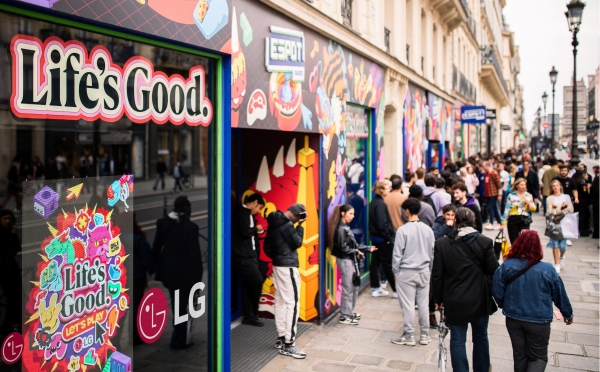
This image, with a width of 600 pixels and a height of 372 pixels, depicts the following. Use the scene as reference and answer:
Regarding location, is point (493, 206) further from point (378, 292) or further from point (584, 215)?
point (378, 292)

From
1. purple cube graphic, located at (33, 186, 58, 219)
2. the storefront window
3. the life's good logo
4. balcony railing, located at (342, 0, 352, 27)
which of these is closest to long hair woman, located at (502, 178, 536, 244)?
balcony railing, located at (342, 0, 352, 27)

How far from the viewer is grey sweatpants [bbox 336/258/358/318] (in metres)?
8.01

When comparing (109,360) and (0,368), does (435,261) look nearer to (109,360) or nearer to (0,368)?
(109,360)

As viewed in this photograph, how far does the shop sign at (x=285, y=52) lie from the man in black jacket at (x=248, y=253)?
1663 millimetres

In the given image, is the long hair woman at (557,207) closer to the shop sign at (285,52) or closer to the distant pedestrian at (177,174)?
the shop sign at (285,52)

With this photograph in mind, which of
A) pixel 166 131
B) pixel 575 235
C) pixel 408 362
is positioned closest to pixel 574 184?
pixel 575 235

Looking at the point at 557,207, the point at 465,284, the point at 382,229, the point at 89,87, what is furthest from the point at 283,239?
the point at 557,207

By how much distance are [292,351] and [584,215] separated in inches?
469

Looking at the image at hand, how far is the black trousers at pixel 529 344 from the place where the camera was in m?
5.13

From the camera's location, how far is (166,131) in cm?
498

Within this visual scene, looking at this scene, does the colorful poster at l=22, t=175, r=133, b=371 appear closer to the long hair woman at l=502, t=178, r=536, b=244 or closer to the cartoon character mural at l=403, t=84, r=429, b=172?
the long hair woman at l=502, t=178, r=536, b=244

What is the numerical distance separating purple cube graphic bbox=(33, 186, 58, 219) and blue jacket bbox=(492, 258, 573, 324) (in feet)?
12.5

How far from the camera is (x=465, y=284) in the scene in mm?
5668

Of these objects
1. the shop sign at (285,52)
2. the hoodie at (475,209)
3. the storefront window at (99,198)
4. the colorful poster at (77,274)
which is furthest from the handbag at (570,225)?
the colorful poster at (77,274)
